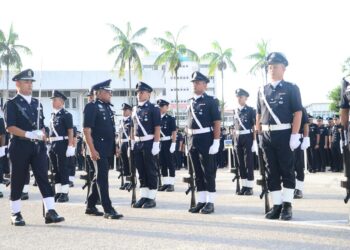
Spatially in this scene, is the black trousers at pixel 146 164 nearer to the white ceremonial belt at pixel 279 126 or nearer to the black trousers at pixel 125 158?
the white ceremonial belt at pixel 279 126

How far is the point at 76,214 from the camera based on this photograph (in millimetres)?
8672

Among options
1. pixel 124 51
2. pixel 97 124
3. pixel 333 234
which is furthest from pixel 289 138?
pixel 124 51

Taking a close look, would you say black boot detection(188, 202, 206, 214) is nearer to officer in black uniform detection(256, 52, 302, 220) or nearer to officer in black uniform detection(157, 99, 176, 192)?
officer in black uniform detection(256, 52, 302, 220)

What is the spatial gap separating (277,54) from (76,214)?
4295 millimetres

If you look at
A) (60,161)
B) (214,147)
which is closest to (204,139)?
(214,147)

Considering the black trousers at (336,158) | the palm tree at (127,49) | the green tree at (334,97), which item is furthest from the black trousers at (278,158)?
the green tree at (334,97)

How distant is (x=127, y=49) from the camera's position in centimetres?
4944

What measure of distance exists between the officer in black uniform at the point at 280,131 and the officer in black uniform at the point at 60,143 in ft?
15.8

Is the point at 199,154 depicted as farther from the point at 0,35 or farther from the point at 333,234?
the point at 0,35

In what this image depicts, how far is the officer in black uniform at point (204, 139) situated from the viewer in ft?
27.9

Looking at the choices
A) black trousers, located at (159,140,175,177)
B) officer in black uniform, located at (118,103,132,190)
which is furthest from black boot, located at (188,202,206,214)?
officer in black uniform, located at (118,103,132,190)

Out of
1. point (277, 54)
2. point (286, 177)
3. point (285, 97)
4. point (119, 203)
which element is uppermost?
point (277, 54)

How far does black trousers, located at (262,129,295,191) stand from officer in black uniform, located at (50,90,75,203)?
4.79 m

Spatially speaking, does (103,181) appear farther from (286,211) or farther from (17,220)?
(286,211)
